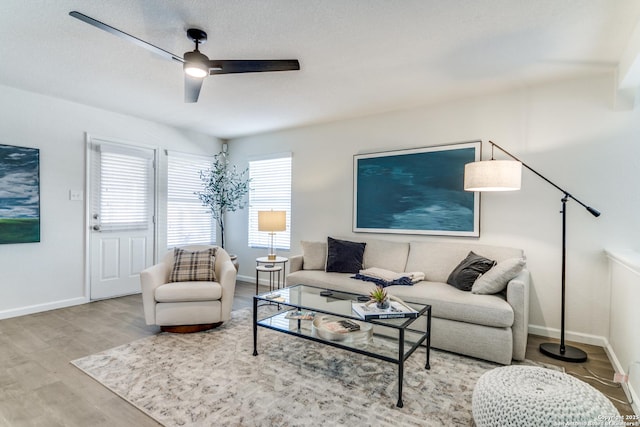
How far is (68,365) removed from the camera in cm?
256

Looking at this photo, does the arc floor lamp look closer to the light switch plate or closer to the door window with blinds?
the door window with blinds

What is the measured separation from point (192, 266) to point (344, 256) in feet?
5.55

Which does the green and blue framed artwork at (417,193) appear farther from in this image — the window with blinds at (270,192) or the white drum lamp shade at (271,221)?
the window with blinds at (270,192)

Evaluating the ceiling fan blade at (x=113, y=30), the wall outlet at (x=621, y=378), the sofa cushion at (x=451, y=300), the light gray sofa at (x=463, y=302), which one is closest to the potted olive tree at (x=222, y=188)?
the light gray sofa at (x=463, y=302)

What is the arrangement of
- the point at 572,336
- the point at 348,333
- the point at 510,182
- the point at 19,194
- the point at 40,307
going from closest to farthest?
the point at 348,333 → the point at 510,182 → the point at 572,336 → the point at 19,194 → the point at 40,307

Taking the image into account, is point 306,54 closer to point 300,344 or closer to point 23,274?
point 300,344

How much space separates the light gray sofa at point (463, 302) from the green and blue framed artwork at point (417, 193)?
0.29m

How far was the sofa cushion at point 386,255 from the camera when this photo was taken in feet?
12.6

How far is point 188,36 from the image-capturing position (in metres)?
2.42

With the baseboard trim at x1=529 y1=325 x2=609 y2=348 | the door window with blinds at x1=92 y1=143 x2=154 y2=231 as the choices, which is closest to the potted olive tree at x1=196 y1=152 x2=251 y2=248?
the door window with blinds at x1=92 y1=143 x2=154 y2=231

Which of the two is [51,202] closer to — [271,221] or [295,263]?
[271,221]

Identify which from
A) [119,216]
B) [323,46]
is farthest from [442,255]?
[119,216]

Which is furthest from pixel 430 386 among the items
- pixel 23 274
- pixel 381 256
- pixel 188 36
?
pixel 23 274

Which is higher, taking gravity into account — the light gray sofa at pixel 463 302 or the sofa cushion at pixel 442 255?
the sofa cushion at pixel 442 255
